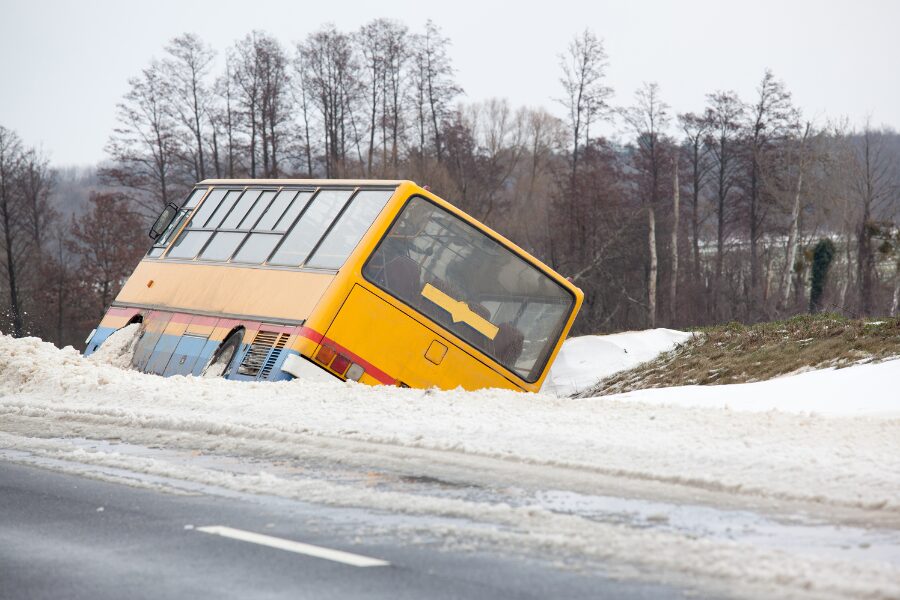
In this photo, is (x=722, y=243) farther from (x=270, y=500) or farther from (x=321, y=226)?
(x=270, y=500)

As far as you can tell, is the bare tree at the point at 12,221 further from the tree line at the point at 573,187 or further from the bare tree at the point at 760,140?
the bare tree at the point at 760,140

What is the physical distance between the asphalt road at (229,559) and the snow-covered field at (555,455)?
379 mm

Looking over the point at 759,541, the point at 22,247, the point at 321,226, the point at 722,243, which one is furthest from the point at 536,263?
the point at 22,247

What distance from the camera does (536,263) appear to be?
15758mm

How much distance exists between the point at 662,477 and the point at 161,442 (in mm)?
4507

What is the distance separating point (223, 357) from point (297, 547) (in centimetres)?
1001

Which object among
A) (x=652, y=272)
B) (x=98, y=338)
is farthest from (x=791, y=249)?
(x=98, y=338)

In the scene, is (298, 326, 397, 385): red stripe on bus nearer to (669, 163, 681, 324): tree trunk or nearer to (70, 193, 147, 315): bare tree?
(669, 163, 681, 324): tree trunk

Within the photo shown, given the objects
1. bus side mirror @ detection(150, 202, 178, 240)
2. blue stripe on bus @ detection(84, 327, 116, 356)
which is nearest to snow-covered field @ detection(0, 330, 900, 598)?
blue stripe on bus @ detection(84, 327, 116, 356)

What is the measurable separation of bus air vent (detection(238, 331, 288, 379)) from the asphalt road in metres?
6.94

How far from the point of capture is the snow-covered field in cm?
576

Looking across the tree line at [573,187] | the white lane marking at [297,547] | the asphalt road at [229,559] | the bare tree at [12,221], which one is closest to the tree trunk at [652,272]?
the tree line at [573,187]

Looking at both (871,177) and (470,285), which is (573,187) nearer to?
(871,177)

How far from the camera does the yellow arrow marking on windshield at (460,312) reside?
593 inches
